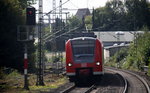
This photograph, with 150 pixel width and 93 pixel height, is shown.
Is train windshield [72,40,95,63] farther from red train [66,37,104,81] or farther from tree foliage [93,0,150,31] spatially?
tree foliage [93,0,150,31]

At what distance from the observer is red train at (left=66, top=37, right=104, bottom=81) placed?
2553cm

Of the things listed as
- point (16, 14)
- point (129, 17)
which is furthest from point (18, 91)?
point (129, 17)

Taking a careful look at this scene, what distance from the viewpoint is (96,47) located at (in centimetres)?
2575

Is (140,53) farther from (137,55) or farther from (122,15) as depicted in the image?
(122,15)

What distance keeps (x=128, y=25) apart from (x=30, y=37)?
81.7 metres

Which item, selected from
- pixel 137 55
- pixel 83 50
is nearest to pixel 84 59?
pixel 83 50

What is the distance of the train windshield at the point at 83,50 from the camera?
25.6 metres

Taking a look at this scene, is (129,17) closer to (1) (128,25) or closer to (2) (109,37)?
(1) (128,25)

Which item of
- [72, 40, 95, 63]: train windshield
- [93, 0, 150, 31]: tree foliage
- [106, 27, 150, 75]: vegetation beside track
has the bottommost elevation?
[106, 27, 150, 75]: vegetation beside track

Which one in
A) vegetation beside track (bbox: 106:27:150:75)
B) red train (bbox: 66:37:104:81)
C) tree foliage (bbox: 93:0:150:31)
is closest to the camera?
red train (bbox: 66:37:104:81)

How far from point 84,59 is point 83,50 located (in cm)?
61

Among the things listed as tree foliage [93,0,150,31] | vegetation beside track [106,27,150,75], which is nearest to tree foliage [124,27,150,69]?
vegetation beside track [106,27,150,75]

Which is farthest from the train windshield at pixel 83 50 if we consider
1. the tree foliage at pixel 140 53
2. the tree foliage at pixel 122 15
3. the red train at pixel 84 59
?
the tree foliage at pixel 122 15

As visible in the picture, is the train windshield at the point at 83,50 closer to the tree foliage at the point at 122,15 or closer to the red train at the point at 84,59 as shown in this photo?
the red train at the point at 84,59
